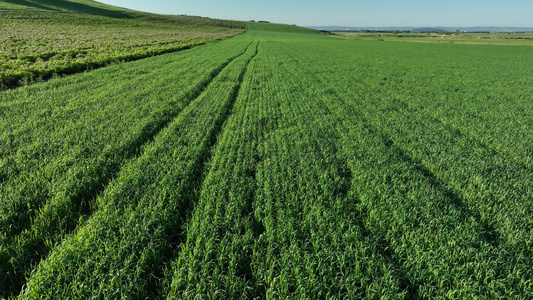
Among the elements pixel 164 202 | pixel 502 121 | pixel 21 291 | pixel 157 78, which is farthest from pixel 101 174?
pixel 502 121

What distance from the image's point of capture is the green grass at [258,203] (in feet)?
10.9

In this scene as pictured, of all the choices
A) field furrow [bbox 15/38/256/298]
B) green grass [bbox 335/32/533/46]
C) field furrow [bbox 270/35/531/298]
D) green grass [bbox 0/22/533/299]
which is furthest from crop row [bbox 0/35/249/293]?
green grass [bbox 335/32/533/46]

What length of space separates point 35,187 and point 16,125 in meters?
4.49

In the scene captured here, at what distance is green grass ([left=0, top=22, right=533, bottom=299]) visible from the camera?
130 inches

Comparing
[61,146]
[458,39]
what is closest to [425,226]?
[61,146]

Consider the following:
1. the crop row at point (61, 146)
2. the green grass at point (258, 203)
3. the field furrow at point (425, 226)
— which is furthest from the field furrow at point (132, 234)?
the field furrow at point (425, 226)

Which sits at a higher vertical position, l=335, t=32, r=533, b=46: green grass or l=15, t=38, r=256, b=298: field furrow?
l=335, t=32, r=533, b=46: green grass

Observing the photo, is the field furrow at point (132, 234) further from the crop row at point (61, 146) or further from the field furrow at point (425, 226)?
the field furrow at point (425, 226)

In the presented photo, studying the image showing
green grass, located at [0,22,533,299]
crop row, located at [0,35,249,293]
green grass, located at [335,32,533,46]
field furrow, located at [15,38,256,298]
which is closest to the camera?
field furrow, located at [15,38,256,298]

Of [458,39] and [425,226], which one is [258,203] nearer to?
[425,226]

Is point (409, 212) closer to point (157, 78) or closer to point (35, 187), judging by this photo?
point (35, 187)

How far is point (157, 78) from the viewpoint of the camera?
51.8ft

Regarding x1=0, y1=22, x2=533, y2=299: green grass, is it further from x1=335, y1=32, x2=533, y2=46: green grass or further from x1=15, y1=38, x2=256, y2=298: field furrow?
x1=335, y1=32, x2=533, y2=46: green grass

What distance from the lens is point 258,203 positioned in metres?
4.84
